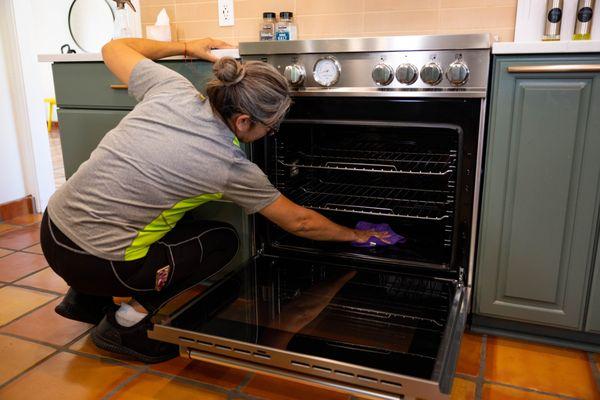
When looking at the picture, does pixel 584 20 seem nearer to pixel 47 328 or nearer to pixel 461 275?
pixel 461 275

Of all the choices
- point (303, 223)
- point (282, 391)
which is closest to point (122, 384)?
point (282, 391)

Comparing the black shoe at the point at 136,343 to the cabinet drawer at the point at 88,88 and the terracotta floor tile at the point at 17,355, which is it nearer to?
the terracotta floor tile at the point at 17,355

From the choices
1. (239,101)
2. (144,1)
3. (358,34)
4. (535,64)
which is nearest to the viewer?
(239,101)

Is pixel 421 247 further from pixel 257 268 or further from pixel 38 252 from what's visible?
pixel 38 252

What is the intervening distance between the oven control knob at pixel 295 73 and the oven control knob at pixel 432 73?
0.38 meters

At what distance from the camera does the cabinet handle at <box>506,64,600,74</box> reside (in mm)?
1402

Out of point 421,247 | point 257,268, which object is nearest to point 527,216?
point 421,247

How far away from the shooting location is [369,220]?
1.96 m

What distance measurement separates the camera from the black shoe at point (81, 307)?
1.81m

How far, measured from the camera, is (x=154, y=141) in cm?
137

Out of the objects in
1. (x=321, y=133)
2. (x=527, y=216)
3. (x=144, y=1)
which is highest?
(x=144, y=1)

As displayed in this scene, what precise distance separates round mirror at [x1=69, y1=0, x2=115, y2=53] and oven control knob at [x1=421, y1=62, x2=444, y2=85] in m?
5.19

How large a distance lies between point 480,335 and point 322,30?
1.41 metres

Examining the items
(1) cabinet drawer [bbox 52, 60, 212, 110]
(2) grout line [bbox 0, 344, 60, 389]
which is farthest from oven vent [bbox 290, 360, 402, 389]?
(1) cabinet drawer [bbox 52, 60, 212, 110]
